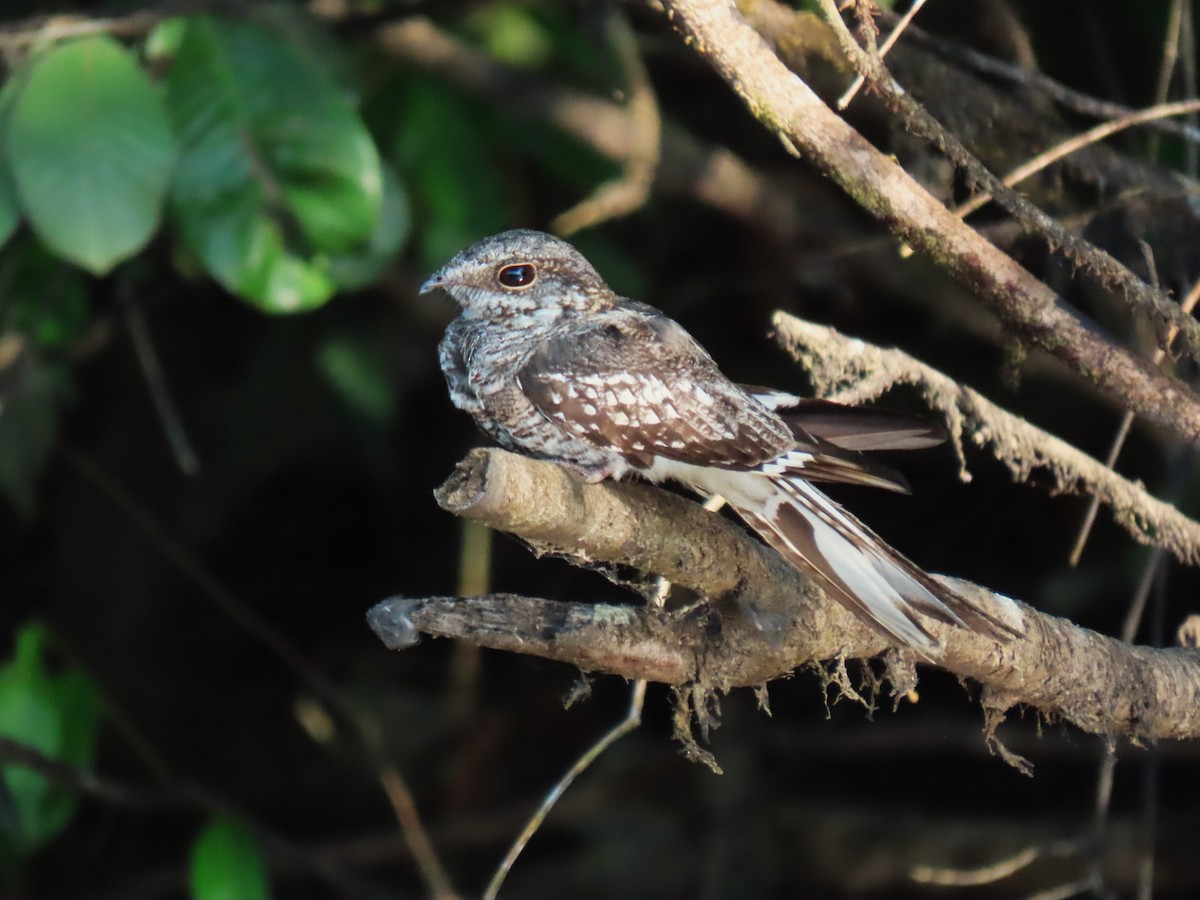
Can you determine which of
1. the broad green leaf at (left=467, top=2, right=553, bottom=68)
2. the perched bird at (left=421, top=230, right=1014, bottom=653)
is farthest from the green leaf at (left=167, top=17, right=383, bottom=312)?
the broad green leaf at (left=467, top=2, right=553, bottom=68)

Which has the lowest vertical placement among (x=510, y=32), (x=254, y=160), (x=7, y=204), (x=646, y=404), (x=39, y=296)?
(x=39, y=296)

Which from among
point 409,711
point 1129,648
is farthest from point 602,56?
point 409,711

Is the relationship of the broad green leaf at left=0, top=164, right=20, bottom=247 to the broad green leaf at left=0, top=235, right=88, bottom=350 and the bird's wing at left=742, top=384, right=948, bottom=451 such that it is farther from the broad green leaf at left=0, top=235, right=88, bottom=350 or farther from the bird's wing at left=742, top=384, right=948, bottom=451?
the bird's wing at left=742, top=384, right=948, bottom=451

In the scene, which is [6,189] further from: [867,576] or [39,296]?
[867,576]

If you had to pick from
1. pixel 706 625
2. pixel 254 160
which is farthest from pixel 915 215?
pixel 254 160

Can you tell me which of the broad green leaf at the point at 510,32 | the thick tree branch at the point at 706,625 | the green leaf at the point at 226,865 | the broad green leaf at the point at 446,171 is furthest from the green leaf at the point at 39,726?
the broad green leaf at the point at 510,32
